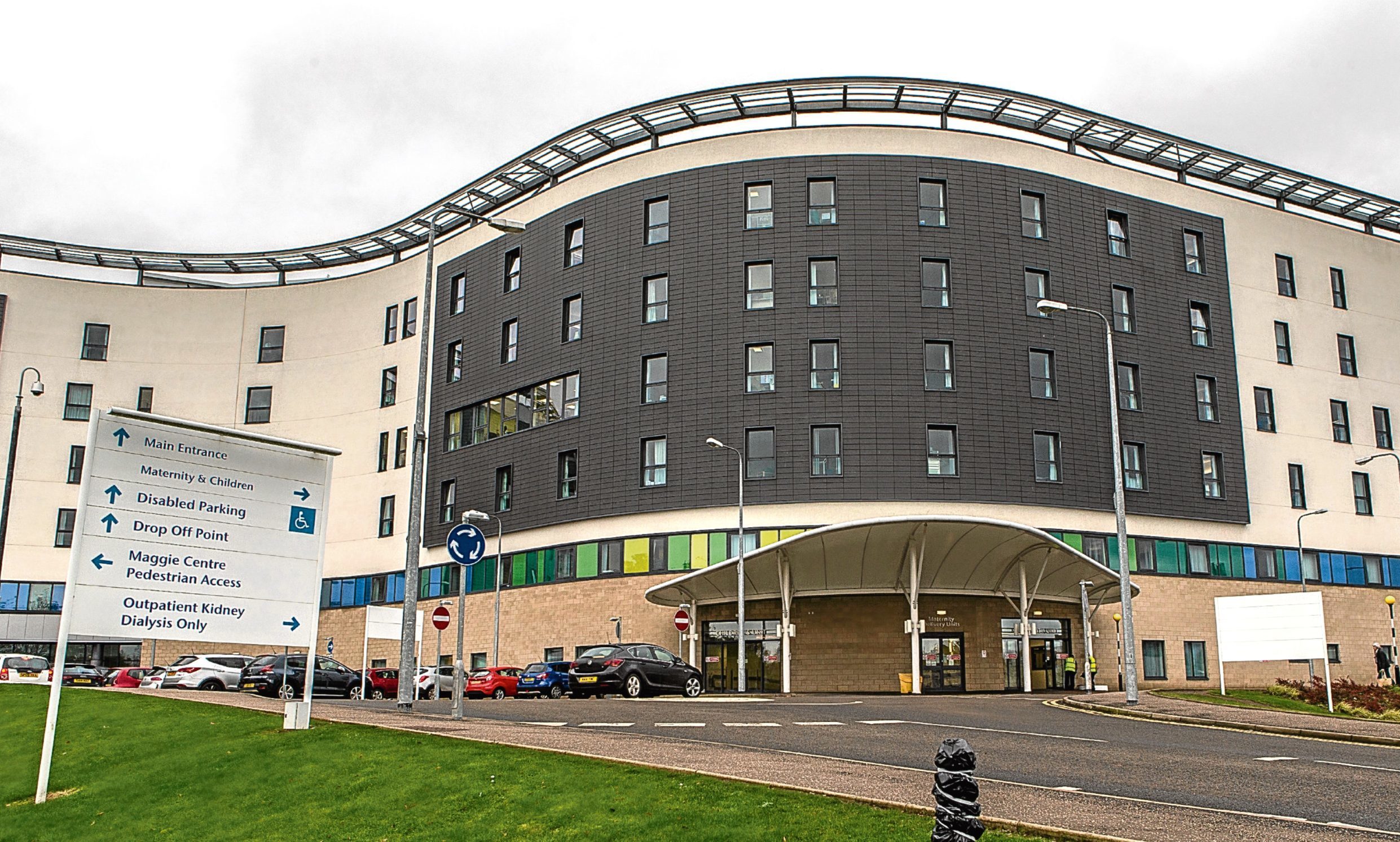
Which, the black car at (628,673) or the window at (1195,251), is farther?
the window at (1195,251)

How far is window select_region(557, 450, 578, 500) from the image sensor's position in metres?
49.6

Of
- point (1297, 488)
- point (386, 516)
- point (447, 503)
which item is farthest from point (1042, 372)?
point (386, 516)

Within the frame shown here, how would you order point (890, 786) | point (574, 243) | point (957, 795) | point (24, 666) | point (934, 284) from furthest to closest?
1. point (574, 243)
2. point (24, 666)
3. point (934, 284)
4. point (890, 786)
5. point (957, 795)

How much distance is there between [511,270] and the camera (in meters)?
55.4

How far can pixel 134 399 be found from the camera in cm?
6625

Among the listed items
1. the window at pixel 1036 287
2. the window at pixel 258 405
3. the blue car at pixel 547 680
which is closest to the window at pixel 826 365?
the window at pixel 1036 287

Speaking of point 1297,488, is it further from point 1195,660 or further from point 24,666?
point 24,666

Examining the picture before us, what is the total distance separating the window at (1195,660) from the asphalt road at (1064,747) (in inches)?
938

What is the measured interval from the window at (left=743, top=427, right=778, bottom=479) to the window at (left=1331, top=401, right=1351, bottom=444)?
2753 cm

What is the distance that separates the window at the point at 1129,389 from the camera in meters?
49.1

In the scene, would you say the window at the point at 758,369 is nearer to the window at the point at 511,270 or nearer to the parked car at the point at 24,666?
the window at the point at 511,270

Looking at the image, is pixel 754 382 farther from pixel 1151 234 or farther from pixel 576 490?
pixel 1151 234

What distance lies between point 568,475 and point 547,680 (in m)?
16.3

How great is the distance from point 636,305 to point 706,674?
14.9 meters
